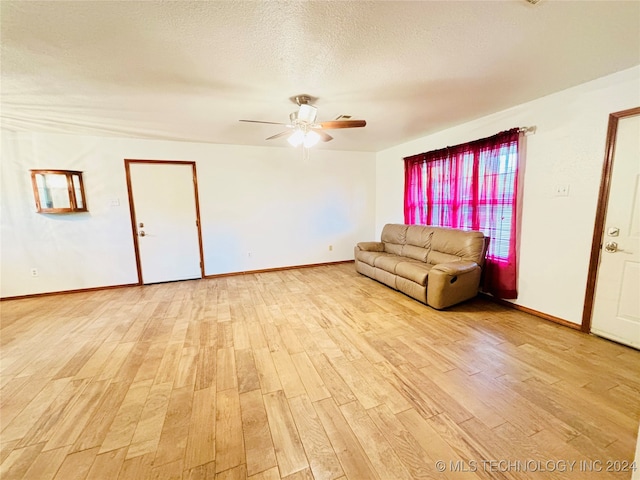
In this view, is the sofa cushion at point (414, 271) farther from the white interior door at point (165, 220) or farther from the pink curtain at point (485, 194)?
the white interior door at point (165, 220)

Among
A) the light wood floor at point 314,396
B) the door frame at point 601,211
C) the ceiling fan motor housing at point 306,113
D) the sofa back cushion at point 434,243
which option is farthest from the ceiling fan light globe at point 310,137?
the door frame at point 601,211

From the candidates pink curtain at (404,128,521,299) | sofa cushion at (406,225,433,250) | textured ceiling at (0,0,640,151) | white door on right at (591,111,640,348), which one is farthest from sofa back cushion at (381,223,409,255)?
white door on right at (591,111,640,348)

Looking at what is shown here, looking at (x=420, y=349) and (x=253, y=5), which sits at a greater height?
(x=253, y=5)

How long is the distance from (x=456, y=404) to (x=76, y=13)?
10.8 ft

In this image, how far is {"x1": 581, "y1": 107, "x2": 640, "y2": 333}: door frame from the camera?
2.30 m

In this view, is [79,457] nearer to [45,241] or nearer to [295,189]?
[45,241]

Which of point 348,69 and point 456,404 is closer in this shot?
point 456,404

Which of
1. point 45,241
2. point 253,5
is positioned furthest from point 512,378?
point 45,241

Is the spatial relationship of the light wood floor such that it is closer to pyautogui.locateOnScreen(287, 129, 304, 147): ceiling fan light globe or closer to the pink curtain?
the pink curtain

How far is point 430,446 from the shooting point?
140 centimetres

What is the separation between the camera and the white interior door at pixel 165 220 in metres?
4.24

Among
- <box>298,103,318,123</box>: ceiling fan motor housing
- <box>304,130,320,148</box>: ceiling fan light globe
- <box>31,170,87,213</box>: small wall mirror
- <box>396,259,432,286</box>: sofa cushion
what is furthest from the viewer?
<box>31,170,87,213</box>: small wall mirror

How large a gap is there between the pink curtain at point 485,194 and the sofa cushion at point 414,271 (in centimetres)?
89

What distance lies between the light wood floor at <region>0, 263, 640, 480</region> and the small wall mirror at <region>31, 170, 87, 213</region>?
62.5 inches
